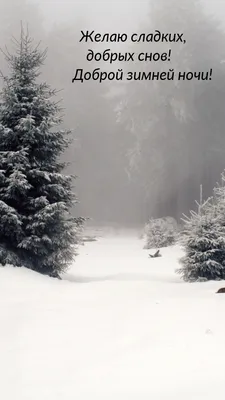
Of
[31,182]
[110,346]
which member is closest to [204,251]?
[31,182]

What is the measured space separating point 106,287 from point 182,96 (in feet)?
74.9

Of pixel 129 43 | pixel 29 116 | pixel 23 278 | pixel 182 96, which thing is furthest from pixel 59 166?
pixel 129 43

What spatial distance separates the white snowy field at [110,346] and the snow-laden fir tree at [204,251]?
3143mm

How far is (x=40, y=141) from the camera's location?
759 centimetres

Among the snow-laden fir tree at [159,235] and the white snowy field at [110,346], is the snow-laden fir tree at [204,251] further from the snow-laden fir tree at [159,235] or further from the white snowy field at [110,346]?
the snow-laden fir tree at [159,235]

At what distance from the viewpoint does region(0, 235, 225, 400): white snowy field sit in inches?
88.4

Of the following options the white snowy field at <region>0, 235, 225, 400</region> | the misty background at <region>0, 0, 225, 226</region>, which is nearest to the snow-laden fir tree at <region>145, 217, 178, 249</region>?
the misty background at <region>0, 0, 225, 226</region>

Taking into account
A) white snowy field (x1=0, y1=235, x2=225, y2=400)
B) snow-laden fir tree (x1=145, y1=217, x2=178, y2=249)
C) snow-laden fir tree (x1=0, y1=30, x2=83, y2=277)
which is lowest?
snow-laden fir tree (x1=145, y1=217, x2=178, y2=249)

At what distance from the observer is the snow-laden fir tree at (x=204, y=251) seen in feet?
25.6

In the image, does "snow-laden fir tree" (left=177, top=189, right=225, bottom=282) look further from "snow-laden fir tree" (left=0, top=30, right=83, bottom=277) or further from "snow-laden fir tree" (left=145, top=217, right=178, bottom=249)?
"snow-laden fir tree" (left=145, top=217, right=178, bottom=249)

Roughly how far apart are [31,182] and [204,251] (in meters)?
4.00

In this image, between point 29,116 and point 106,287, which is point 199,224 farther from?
point 29,116

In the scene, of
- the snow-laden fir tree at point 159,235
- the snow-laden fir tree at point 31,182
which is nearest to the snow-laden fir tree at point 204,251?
the snow-laden fir tree at point 31,182

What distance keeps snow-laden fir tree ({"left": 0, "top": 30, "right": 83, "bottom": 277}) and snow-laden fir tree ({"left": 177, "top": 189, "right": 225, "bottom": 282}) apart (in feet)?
8.28
